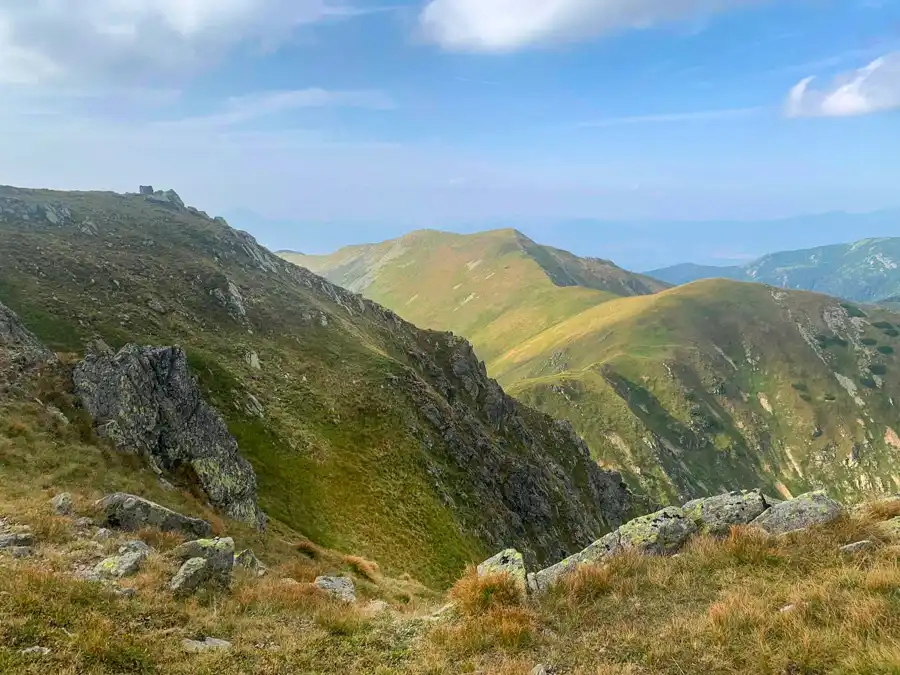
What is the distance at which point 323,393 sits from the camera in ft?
184

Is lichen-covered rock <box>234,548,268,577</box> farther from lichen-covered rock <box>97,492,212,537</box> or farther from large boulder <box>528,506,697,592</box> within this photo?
large boulder <box>528,506,697,592</box>

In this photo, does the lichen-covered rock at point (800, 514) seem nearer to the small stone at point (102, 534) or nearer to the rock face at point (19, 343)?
the small stone at point (102, 534)

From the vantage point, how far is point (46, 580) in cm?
1131

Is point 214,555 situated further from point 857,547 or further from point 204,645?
point 857,547

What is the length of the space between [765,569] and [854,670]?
488cm

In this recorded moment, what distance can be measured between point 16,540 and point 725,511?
72.0 feet

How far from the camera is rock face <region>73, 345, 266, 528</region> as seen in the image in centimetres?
2888

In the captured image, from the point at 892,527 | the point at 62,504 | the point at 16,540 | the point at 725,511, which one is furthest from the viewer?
the point at 62,504

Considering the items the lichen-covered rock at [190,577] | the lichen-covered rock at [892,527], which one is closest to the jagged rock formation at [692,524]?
the lichen-covered rock at [892,527]

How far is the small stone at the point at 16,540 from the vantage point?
47.2ft

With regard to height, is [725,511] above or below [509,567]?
below

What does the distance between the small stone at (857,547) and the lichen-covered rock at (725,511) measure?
9.99 feet

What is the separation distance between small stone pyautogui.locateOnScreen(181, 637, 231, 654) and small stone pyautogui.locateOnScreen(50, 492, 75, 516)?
36.0 ft

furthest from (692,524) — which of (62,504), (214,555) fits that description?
(62,504)
